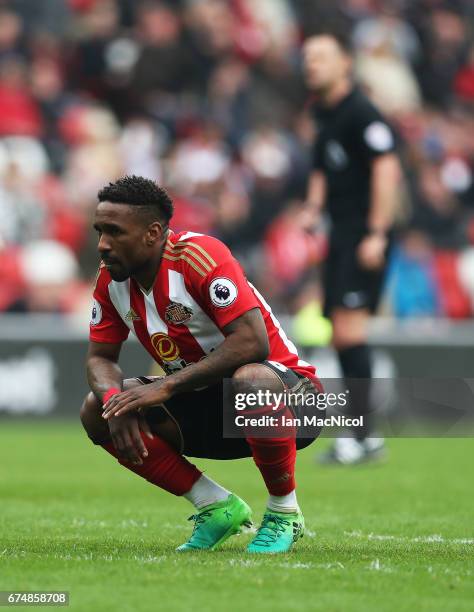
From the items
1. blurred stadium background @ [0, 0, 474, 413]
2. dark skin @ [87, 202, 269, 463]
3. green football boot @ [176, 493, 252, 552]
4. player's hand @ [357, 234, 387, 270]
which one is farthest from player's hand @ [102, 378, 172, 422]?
blurred stadium background @ [0, 0, 474, 413]

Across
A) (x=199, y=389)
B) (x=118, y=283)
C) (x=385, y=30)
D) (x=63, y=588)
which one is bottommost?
(x=63, y=588)

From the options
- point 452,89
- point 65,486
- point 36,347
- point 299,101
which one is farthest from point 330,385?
point 452,89

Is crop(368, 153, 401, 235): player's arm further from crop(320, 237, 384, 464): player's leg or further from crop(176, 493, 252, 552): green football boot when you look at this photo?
crop(176, 493, 252, 552): green football boot

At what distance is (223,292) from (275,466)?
2.28 ft

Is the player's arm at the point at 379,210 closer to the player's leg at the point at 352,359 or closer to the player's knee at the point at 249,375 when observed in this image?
the player's leg at the point at 352,359

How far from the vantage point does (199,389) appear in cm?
525

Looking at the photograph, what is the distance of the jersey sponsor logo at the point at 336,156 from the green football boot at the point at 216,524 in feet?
15.7

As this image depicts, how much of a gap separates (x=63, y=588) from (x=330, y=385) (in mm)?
1763

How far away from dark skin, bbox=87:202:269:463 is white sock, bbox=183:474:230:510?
14.9 inches

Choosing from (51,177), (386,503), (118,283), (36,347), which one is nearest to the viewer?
(118,283)

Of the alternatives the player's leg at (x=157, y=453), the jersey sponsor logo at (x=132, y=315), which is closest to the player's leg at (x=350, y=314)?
the player's leg at (x=157, y=453)

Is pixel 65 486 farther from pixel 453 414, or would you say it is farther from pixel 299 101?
pixel 299 101

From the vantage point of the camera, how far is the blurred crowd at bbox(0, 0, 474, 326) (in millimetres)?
14555

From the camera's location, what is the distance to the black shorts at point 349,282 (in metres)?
9.48
